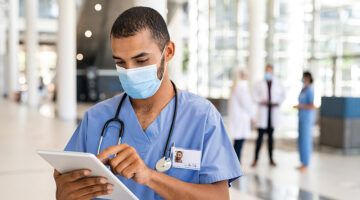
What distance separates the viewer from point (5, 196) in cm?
486

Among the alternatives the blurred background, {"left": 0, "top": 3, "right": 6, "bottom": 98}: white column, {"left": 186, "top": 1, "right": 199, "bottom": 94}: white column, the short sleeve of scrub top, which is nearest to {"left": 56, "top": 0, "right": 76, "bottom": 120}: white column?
the blurred background

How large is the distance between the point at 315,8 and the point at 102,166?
1328 cm

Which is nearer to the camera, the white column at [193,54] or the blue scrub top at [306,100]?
the blue scrub top at [306,100]

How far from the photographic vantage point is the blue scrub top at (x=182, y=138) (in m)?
1.53

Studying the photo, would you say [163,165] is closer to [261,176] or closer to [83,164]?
[83,164]

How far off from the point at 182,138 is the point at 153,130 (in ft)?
0.33

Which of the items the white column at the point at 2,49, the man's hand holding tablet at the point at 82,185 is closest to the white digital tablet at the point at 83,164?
the man's hand holding tablet at the point at 82,185

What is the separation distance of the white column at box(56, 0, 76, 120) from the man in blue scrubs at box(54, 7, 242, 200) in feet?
38.3

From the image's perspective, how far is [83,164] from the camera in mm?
1328

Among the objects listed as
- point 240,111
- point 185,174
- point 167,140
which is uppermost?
point 167,140

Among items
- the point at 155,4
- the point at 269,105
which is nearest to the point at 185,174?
the point at 155,4

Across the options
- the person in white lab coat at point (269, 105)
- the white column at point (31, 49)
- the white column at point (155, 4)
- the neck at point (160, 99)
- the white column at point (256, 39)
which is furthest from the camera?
the white column at point (31, 49)

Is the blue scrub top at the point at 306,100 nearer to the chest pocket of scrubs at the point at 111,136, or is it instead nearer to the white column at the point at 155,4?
the white column at the point at 155,4

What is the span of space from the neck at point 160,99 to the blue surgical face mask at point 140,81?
2 centimetres
